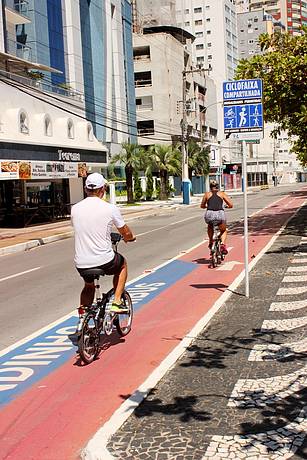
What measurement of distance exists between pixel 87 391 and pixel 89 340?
787mm

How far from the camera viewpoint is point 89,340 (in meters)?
5.77

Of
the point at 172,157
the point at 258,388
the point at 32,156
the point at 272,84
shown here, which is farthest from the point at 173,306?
the point at 172,157

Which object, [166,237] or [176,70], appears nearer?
[166,237]

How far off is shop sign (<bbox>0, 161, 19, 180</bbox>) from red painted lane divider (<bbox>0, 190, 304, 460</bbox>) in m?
16.6

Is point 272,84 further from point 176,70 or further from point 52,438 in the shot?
point 176,70

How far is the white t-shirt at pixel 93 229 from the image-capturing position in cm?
580

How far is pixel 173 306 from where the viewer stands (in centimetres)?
844

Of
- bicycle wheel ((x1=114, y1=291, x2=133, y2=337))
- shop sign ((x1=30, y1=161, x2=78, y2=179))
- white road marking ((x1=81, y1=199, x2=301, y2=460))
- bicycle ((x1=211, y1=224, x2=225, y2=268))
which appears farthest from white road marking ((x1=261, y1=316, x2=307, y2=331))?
shop sign ((x1=30, y1=161, x2=78, y2=179))

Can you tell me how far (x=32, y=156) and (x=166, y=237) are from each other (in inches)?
380

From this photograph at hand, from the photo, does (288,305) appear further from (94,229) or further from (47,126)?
(47,126)

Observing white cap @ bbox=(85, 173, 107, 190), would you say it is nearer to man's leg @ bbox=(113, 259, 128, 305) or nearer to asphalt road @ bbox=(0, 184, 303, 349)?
man's leg @ bbox=(113, 259, 128, 305)

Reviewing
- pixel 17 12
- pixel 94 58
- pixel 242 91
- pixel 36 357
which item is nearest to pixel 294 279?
pixel 242 91

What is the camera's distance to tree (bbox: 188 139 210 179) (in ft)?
187

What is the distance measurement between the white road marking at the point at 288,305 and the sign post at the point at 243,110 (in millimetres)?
782
